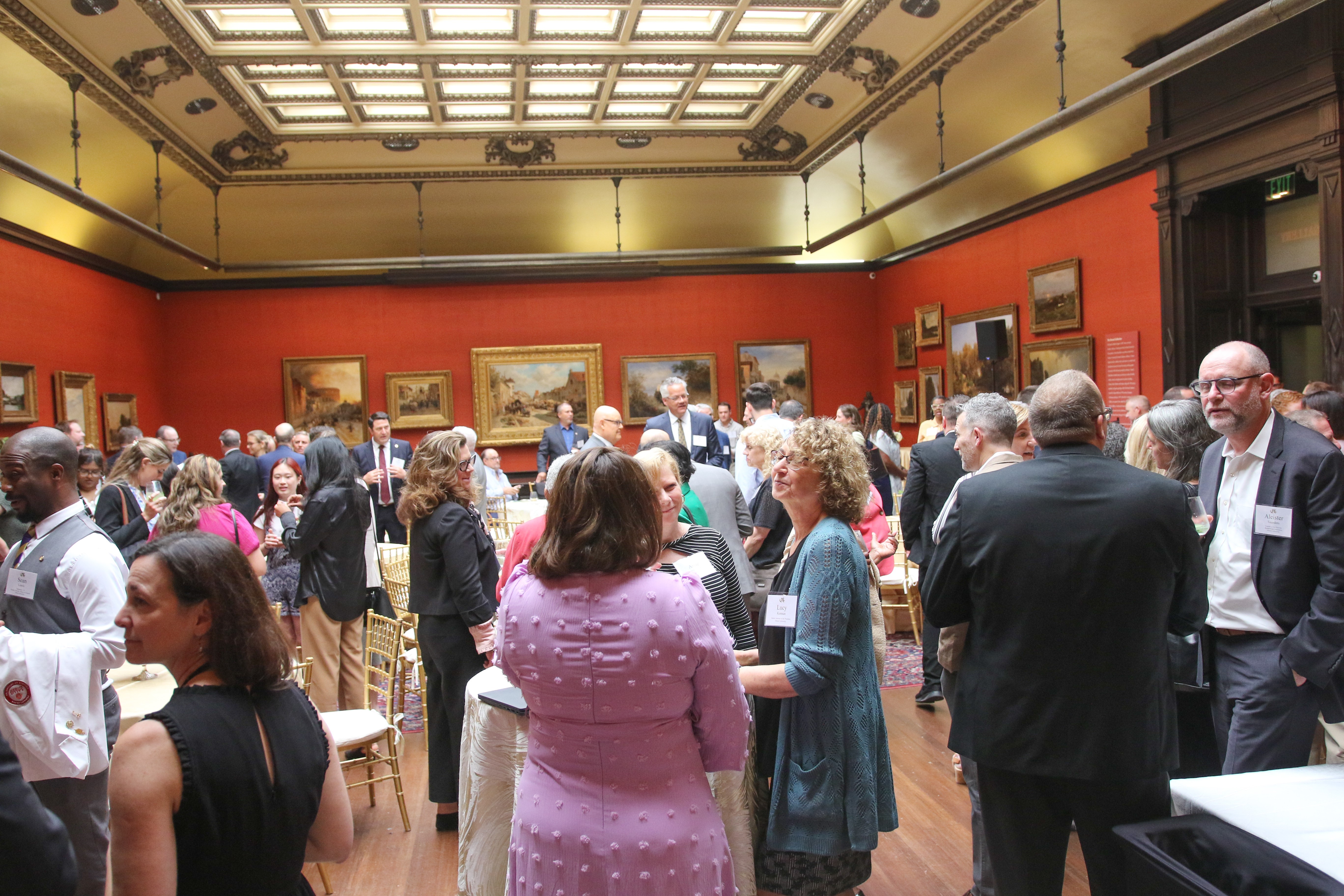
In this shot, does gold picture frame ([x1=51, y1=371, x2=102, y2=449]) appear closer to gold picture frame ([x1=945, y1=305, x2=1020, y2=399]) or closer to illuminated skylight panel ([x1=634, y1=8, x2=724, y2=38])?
illuminated skylight panel ([x1=634, y1=8, x2=724, y2=38])

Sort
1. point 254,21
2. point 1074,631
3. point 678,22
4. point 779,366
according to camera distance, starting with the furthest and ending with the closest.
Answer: point 779,366 → point 678,22 → point 254,21 → point 1074,631

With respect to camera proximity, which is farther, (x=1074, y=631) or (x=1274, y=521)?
(x=1274, y=521)

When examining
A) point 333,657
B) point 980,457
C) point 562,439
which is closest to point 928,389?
point 562,439

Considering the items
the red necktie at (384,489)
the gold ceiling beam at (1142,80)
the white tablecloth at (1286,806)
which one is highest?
the gold ceiling beam at (1142,80)

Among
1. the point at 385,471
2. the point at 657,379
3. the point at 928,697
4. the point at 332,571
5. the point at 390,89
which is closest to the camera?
the point at 332,571

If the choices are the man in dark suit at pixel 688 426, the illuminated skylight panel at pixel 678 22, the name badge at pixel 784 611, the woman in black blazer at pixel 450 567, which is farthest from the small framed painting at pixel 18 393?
the name badge at pixel 784 611

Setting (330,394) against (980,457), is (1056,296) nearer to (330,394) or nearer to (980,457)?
(980,457)

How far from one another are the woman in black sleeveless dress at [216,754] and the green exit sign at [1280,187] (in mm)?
8724

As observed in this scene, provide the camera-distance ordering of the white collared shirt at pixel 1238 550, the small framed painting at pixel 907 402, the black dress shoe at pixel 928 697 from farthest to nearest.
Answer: the small framed painting at pixel 907 402 < the black dress shoe at pixel 928 697 < the white collared shirt at pixel 1238 550

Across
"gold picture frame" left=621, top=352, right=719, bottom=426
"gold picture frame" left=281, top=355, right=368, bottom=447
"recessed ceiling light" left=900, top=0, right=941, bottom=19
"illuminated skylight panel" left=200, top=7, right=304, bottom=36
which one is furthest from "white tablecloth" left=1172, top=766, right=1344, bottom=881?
"gold picture frame" left=281, top=355, right=368, bottom=447

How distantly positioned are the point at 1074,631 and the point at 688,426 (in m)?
5.91

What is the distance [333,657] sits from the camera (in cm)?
509

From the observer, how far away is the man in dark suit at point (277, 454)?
9.54 metres

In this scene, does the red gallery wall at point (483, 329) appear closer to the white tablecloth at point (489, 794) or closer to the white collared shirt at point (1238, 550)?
the white tablecloth at point (489, 794)
